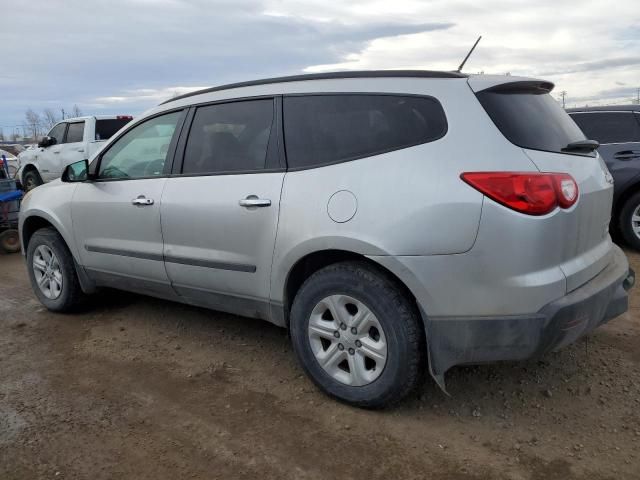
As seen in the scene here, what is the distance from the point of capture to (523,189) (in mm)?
2527

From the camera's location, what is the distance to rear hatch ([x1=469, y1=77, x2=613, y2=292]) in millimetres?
2678

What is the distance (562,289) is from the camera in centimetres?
262

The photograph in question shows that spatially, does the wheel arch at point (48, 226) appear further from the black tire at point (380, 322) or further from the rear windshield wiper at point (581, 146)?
the rear windshield wiper at point (581, 146)

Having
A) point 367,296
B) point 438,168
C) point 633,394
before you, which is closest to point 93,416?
point 367,296

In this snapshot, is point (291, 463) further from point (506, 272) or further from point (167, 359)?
point (167, 359)

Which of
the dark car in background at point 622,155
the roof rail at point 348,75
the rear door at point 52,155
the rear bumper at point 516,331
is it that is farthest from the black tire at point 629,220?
the rear door at point 52,155

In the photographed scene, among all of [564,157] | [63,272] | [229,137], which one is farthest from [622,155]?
[63,272]

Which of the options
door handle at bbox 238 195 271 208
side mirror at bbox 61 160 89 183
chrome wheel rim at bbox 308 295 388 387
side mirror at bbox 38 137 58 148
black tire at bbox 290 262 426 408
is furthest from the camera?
Result: side mirror at bbox 38 137 58 148

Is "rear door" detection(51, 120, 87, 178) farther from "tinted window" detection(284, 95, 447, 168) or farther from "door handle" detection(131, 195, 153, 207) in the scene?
"tinted window" detection(284, 95, 447, 168)

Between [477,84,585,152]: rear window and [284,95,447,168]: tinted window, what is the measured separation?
27 centimetres

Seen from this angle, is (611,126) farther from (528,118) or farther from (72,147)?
(72,147)

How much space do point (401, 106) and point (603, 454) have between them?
1932mm

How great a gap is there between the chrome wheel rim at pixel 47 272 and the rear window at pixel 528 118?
12.2ft

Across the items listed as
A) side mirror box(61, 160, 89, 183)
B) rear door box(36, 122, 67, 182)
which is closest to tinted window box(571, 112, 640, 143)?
side mirror box(61, 160, 89, 183)
